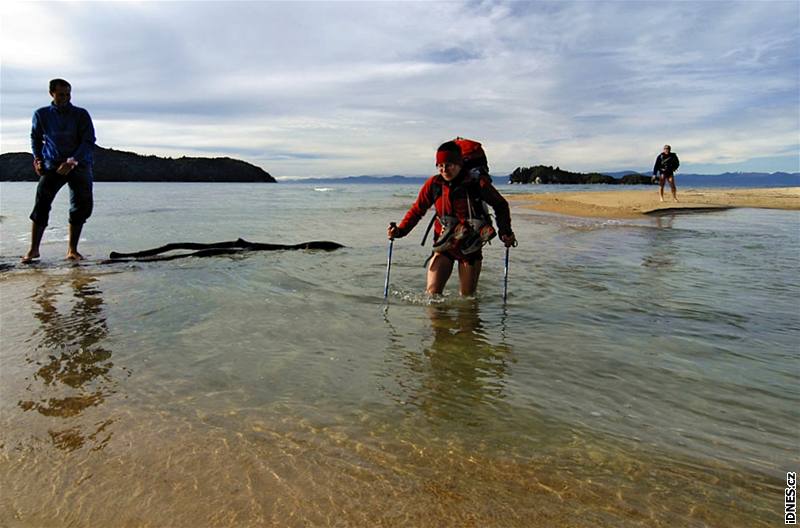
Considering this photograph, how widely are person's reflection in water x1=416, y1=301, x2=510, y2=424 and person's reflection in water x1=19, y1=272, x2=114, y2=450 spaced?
6.49 feet

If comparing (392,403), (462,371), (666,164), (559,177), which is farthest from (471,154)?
(559,177)

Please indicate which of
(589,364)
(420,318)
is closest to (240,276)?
(420,318)

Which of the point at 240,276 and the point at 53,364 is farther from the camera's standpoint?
the point at 240,276

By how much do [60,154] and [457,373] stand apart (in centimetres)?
827

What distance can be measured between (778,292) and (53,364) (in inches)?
315

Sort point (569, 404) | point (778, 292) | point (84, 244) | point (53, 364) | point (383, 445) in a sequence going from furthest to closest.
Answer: point (84, 244) → point (778, 292) → point (53, 364) → point (569, 404) → point (383, 445)

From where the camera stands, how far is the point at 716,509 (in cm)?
226

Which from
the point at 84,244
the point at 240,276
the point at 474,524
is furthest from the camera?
the point at 84,244

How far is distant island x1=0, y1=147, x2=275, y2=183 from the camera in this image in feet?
356

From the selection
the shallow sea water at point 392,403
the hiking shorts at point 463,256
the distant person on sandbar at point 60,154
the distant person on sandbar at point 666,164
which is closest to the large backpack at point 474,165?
the hiking shorts at point 463,256

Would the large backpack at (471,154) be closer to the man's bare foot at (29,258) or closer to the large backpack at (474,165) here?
the large backpack at (474,165)

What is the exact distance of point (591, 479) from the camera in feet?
8.13

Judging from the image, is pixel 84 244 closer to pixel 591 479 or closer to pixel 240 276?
pixel 240 276

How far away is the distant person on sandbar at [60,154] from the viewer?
8.55 meters
